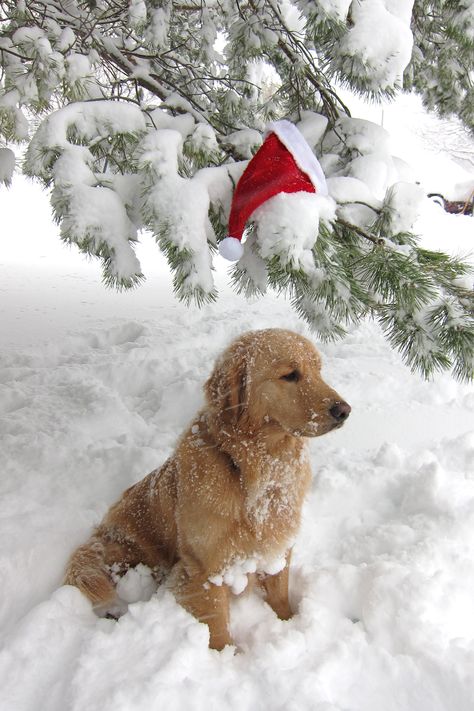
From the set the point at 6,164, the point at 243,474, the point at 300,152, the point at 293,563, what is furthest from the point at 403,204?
the point at 6,164

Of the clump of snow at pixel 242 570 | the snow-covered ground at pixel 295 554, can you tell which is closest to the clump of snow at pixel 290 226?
the snow-covered ground at pixel 295 554

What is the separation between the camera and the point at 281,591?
6.82 feet

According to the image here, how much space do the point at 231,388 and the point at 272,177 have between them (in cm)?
80

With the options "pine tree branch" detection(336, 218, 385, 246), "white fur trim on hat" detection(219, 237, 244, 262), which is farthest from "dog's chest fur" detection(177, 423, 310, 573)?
"pine tree branch" detection(336, 218, 385, 246)

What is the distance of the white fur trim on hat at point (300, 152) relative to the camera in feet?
5.75

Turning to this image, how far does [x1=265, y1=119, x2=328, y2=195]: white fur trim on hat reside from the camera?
5.75ft

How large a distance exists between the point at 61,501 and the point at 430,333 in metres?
2.08

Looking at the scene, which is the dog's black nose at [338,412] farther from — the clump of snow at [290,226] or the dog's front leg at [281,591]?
the dog's front leg at [281,591]

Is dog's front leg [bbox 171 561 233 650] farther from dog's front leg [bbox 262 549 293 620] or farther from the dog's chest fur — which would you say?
dog's front leg [bbox 262 549 293 620]

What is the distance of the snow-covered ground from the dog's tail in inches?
2.3

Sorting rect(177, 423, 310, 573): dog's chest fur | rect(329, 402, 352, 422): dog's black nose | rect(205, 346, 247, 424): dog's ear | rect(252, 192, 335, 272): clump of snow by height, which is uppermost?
rect(252, 192, 335, 272): clump of snow

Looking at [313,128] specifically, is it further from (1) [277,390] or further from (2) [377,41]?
(1) [277,390]

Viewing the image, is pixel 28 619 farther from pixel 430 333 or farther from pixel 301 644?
pixel 430 333

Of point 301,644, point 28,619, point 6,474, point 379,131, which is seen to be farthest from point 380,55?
point 6,474
